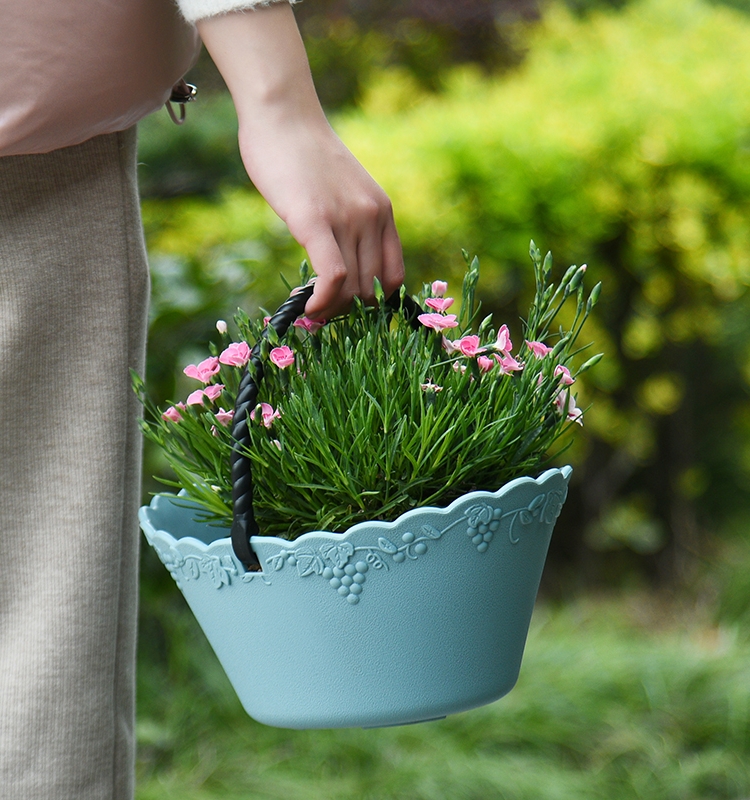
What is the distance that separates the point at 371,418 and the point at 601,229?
235cm

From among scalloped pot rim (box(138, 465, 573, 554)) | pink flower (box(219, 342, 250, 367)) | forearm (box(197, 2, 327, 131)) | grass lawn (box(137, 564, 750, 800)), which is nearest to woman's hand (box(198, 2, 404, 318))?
forearm (box(197, 2, 327, 131))

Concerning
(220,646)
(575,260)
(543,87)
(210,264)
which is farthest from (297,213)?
(543,87)

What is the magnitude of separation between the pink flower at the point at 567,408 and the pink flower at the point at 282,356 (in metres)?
0.29

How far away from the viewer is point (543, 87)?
139 inches

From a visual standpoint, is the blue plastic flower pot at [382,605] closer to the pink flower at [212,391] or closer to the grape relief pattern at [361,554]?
the grape relief pattern at [361,554]

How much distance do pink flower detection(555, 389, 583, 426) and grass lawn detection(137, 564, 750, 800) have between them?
144cm

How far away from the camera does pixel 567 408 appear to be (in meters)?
1.00

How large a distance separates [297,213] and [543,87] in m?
3.02

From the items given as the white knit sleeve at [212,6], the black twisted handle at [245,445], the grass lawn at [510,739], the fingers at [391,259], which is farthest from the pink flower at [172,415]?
the grass lawn at [510,739]

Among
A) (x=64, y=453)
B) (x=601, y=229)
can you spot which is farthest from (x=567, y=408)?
(x=601, y=229)

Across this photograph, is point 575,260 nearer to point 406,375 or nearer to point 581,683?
point 581,683

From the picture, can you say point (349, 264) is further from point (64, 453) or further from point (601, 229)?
point (601, 229)

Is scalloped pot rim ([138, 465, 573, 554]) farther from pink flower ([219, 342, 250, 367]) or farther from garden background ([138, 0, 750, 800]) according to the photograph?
garden background ([138, 0, 750, 800])

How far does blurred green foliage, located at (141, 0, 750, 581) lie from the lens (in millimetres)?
2922
